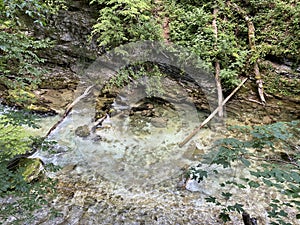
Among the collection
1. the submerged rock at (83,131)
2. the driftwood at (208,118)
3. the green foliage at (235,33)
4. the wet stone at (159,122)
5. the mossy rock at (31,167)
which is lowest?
the mossy rock at (31,167)

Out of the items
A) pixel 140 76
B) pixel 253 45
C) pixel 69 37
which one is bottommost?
pixel 140 76

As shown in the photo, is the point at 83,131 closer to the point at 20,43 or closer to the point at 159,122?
the point at 159,122

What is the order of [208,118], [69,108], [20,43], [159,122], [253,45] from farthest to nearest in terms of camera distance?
[253,45] → [69,108] → [159,122] → [208,118] → [20,43]

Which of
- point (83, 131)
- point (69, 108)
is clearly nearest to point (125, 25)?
point (69, 108)

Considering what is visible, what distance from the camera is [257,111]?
5.29 meters

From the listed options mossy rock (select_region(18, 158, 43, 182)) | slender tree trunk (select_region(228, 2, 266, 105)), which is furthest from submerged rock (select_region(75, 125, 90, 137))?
slender tree trunk (select_region(228, 2, 266, 105))

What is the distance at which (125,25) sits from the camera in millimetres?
6562

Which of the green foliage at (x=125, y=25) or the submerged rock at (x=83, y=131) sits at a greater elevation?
the green foliage at (x=125, y=25)

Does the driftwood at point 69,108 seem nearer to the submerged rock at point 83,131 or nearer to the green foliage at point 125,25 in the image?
the submerged rock at point 83,131

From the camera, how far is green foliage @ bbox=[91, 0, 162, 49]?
20.3 feet

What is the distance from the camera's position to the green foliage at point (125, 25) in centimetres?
620

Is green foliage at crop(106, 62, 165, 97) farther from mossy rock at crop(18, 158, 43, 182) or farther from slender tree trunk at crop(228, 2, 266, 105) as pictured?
mossy rock at crop(18, 158, 43, 182)

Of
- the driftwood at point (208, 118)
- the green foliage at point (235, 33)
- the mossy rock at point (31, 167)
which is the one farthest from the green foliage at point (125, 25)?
the mossy rock at point (31, 167)

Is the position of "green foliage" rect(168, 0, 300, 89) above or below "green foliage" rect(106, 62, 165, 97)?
above
